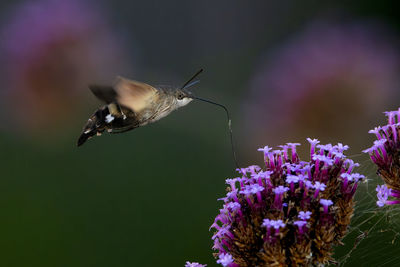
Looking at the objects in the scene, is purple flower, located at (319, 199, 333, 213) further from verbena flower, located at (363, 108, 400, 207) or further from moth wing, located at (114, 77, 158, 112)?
moth wing, located at (114, 77, 158, 112)

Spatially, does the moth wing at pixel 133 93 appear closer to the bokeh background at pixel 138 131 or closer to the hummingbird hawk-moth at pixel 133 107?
the hummingbird hawk-moth at pixel 133 107

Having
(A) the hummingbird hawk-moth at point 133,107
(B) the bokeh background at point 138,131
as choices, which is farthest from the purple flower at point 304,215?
(B) the bokeh background at point 138,131

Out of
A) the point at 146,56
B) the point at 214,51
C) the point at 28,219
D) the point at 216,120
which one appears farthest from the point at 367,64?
the point at 28,219

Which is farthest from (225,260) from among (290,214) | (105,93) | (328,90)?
(328,90)

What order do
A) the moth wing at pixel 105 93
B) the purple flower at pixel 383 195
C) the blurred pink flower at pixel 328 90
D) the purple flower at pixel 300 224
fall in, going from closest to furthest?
the purple flower at pixel 300 224, the purple flower at pixel 383 195, the moth wing at pixel 105 93, the blurred pink flower at pixel 328 90

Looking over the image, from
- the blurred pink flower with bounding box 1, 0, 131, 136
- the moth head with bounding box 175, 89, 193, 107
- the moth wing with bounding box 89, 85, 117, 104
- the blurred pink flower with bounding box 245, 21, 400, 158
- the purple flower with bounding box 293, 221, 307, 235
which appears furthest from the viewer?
the blurred pink flower with bounding box 245, 21, 400, 158

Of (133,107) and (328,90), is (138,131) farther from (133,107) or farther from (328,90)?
(133,107)

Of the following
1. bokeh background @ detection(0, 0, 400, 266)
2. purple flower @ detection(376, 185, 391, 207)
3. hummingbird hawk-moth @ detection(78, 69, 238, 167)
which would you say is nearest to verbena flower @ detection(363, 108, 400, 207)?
purple flower @ detection(376, 185, 391, 207)
